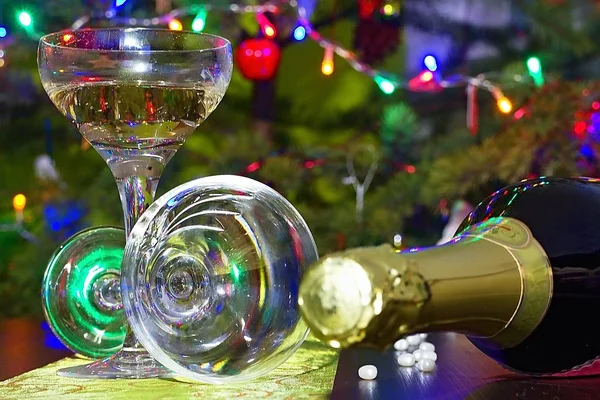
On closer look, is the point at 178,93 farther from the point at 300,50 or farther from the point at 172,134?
the point at 300,50

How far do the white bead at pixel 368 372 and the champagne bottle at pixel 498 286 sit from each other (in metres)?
0.06

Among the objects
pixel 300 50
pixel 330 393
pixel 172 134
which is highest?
pixel 300 50

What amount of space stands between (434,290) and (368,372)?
5.5 inches

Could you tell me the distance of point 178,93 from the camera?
49 centimetres

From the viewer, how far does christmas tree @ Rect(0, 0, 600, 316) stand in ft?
3.71

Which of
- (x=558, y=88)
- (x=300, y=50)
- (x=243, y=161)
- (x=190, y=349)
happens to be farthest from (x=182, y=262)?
(x=300, y=50)

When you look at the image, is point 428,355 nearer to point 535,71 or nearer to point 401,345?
point 401,345

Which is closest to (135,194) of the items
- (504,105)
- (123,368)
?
(123,368)

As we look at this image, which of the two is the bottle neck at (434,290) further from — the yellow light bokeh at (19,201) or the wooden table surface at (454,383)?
the yellow light bokeh at (19,201)

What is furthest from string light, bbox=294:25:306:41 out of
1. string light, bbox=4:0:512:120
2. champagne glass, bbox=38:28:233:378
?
champagne glass, bbox=38:28:233:378

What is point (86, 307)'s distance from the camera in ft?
1.87

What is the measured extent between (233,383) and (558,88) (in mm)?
744

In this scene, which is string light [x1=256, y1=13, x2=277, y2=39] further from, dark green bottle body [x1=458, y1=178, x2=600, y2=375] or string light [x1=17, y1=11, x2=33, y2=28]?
dark green bottle body [x1=458, y1=178, x2=600, y2=375]

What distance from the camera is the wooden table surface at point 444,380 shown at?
41cm
